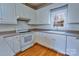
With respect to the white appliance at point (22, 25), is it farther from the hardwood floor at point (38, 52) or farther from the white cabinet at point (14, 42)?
the hardwood floor at point (38, 52)

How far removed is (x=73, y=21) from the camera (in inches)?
35.7

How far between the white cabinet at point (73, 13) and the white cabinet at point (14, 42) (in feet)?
2.15

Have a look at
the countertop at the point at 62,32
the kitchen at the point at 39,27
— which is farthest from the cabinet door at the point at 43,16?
the countertop at the point at 62,32

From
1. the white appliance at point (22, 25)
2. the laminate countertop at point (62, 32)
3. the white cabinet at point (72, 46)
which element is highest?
the white appliance at point (22, 25)

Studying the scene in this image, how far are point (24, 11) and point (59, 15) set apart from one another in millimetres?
428

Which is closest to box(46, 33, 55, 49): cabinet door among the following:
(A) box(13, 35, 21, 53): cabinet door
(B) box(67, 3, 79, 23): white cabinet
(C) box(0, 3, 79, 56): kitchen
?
(C) box(0, 3, 79, 56): kitchen

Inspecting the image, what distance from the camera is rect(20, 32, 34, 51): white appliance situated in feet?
3.29

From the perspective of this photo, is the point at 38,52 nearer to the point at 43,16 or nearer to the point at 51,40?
the point at 51,40

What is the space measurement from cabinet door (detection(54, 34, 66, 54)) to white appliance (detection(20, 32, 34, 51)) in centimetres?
31

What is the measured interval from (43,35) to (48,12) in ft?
0.99

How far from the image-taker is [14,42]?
95 centimetres

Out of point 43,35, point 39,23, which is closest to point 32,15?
point 39,23

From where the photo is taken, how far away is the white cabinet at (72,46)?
2.97 ft

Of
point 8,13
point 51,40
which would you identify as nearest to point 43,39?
point 51,40
